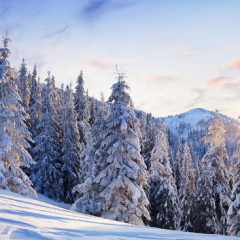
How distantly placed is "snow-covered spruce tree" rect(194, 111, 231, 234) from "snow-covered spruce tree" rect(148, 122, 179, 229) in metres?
2.56

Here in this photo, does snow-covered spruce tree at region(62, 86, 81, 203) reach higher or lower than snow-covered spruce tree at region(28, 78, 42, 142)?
lower

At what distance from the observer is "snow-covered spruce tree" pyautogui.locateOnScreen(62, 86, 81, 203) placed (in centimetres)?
3666

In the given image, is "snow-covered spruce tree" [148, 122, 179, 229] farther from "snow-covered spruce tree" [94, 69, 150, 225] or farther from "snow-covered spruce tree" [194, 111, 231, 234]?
"snow-covered spruce tree" [94, 69, 150, 225]

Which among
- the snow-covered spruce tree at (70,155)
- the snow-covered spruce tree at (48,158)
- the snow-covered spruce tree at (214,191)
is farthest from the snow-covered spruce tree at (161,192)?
the snow-covered spruce tree at (48,158)

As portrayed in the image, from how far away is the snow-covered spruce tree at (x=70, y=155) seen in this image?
36.7 meters

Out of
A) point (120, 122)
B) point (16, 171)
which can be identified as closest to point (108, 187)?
point (120, 122)

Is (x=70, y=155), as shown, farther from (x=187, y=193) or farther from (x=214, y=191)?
(x=214, y=191)

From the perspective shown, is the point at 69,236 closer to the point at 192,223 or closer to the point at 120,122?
the point at 120,122

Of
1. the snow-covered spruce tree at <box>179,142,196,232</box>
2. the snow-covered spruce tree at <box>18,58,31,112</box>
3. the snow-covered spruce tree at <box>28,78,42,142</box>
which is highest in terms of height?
the snow-covered spruce tree at <box>18,58,31,112</box>

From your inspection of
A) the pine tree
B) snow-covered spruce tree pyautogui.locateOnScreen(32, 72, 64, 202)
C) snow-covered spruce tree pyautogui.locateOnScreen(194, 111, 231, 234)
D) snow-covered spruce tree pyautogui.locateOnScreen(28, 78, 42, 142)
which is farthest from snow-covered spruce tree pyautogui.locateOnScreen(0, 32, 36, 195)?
snow-covered spruce tree pyautogui.locateOnScreen(28, 78, 42, 142)

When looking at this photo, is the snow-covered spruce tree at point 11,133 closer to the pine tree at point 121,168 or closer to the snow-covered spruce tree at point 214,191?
the pine tree at point 121,168

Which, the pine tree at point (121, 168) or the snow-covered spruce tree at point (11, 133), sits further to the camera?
the snow-covered spruce tree at point (11, 133)

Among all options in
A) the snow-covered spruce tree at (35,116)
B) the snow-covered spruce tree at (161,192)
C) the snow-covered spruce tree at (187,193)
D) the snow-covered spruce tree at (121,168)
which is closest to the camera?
the snow-covered spruce tree at (121,168)

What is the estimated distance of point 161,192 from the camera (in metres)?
28.7
